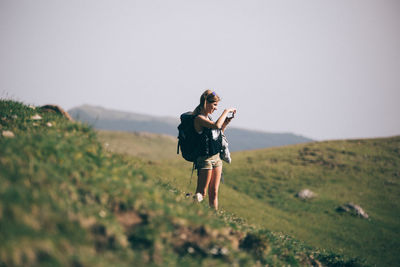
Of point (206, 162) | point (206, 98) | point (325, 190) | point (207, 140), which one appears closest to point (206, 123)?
point (207, 140)

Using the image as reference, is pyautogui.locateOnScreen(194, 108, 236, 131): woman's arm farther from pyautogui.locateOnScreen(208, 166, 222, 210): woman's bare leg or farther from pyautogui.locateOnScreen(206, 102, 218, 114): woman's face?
pyautogui.locateOnScreen(208, 166, 222, 210): woman's bare leg

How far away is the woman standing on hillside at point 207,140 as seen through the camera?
8.92m

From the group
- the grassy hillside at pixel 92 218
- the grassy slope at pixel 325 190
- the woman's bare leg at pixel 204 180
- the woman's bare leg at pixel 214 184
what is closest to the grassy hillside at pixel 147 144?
the grassy slope at pixel 325 190

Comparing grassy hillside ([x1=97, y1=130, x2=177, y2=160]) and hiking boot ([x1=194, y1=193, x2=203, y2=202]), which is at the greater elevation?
hiking boot ([x1=194, y1=193, x2=203, y2=202])

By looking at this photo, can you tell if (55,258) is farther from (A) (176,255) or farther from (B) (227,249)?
(B) (227,249)

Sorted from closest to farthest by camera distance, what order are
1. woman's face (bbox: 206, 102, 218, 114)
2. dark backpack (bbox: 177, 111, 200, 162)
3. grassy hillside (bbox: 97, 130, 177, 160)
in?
dark backpack (bbox: 177, 111, 200, 162) → woman's face (bbox: 206, 102, 218, 114) → grassy hillside (bbox: 97, 130, 177, 160)

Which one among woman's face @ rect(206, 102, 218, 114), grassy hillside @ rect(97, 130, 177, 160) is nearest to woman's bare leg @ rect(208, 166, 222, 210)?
woman's face @ rect(206, 102, 218, 114)

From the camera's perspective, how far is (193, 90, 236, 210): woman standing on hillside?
8.92m

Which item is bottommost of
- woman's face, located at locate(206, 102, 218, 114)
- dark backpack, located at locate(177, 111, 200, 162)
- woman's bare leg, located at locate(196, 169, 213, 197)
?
woman's bare leg, located at locate(196, 169, 213, 197)

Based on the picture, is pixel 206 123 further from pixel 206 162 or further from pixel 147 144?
pixel 147 144

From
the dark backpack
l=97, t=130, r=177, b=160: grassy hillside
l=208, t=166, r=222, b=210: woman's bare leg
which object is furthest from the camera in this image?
l=97, t=130, r=177, b=160: grassy hillside

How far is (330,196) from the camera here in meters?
35.0

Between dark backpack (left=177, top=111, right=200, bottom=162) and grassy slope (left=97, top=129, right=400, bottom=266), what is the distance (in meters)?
10.8

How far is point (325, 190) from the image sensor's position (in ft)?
121
